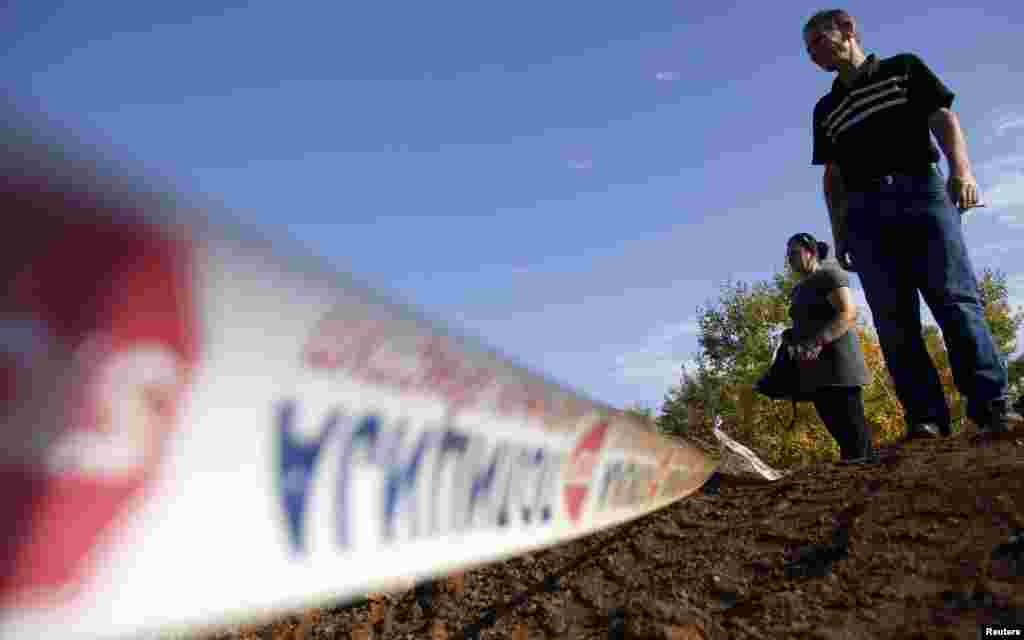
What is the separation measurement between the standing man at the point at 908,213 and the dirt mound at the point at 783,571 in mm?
393

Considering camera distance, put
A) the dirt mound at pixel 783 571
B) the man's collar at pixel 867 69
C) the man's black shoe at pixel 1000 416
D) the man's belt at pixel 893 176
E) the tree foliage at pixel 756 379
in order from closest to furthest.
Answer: the dirt mound at pixel 783 571 < the man's black shoe at pixel 1000 416 < the man's belt at pixel 893 176 < the man's collar at pixel 867 69 < the tree foliage at pixel 756 379

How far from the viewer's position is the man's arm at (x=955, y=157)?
3830 mm

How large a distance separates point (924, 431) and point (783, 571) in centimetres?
206

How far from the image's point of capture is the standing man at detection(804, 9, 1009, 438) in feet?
12.3

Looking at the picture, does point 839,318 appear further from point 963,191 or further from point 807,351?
point 963,191

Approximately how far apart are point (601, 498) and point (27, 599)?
170cm

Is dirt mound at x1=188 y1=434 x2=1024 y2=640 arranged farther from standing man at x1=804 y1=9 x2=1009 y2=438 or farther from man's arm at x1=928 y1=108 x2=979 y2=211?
man's arm at x1=928 y1=108 x2=979 y2=211

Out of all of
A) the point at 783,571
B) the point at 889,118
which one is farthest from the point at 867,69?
the point at 783,571

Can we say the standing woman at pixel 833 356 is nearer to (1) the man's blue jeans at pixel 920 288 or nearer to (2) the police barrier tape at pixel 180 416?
(1) the man's blue jeans at pixel 920 288

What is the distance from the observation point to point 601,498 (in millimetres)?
2150

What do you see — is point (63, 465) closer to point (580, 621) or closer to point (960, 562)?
point (580, 621)

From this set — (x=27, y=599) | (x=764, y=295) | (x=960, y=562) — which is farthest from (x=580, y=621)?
(x=764, y=295)

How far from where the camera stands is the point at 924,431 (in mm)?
4262

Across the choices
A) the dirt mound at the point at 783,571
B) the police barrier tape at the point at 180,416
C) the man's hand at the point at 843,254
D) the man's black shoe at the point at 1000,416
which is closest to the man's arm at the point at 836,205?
the man's hand at the point at 843,254
